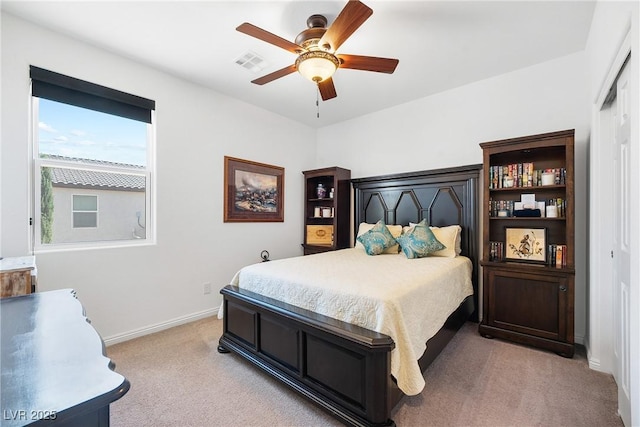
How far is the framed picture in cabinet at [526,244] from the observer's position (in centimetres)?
272

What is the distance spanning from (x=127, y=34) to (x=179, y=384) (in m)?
2.97

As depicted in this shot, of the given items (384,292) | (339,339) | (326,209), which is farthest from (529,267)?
(326,209)

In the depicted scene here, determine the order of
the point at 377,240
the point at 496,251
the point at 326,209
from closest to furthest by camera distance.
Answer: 1. the point at 496,251
2. the point at 377,240
3. the point at 326,209

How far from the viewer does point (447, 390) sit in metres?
1.93

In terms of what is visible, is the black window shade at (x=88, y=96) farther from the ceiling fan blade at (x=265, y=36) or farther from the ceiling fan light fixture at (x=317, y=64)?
the ceiling fan light fixture at (x=317, y=64)

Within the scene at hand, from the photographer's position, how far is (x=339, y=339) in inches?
64.1

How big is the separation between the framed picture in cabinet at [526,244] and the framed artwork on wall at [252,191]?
3045 mm

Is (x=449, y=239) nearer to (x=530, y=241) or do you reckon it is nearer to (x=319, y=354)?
(x=530, y=241)

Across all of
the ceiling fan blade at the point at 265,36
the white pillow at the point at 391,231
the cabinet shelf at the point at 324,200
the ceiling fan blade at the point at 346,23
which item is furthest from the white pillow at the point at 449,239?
the ceiling fan blade at the point at 265,36

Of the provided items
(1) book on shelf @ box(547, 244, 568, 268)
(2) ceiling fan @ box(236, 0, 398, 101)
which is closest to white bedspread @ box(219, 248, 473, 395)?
(1) book on shelf @ box(547, 244, 568, 268)

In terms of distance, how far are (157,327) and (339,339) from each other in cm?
236

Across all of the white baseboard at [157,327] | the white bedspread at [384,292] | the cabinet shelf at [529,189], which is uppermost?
the cabinet shelf at [529,189]

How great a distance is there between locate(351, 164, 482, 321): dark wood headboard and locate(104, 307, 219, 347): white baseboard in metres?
2.44

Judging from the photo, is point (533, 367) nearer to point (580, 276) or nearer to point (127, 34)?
point (580, 276)
